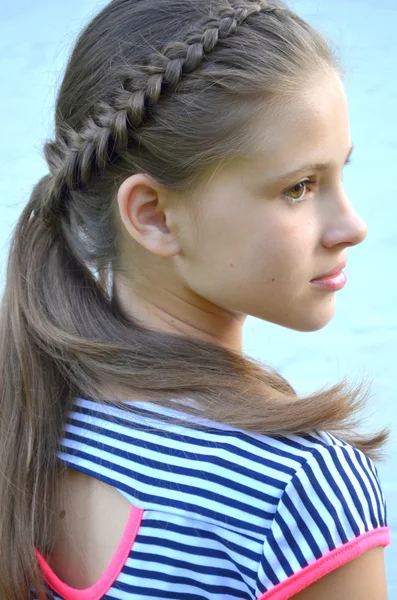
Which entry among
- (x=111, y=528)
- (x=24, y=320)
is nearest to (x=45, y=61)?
(x=24, y=320)

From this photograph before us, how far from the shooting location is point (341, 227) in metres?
0.85

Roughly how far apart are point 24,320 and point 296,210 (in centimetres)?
30

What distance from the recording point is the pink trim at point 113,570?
2.55 ft

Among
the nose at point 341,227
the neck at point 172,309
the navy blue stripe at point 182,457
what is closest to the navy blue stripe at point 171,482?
the navy blue stripe at point 182,457

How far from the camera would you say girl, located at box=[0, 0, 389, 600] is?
74cm

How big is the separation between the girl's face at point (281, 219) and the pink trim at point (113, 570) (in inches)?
8.6

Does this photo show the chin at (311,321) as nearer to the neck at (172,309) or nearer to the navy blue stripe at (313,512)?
the neck at (172,309)

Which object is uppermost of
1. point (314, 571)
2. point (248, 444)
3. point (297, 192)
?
point (297, 192)

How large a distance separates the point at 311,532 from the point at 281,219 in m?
0.27

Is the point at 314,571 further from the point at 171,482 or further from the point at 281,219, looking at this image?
the point at 281,219

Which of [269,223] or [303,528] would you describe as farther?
[269,223]

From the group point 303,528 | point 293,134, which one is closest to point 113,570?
point 303,528

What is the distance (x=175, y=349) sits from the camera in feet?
2.82

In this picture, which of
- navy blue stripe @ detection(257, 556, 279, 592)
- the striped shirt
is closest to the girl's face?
the striped shirt
